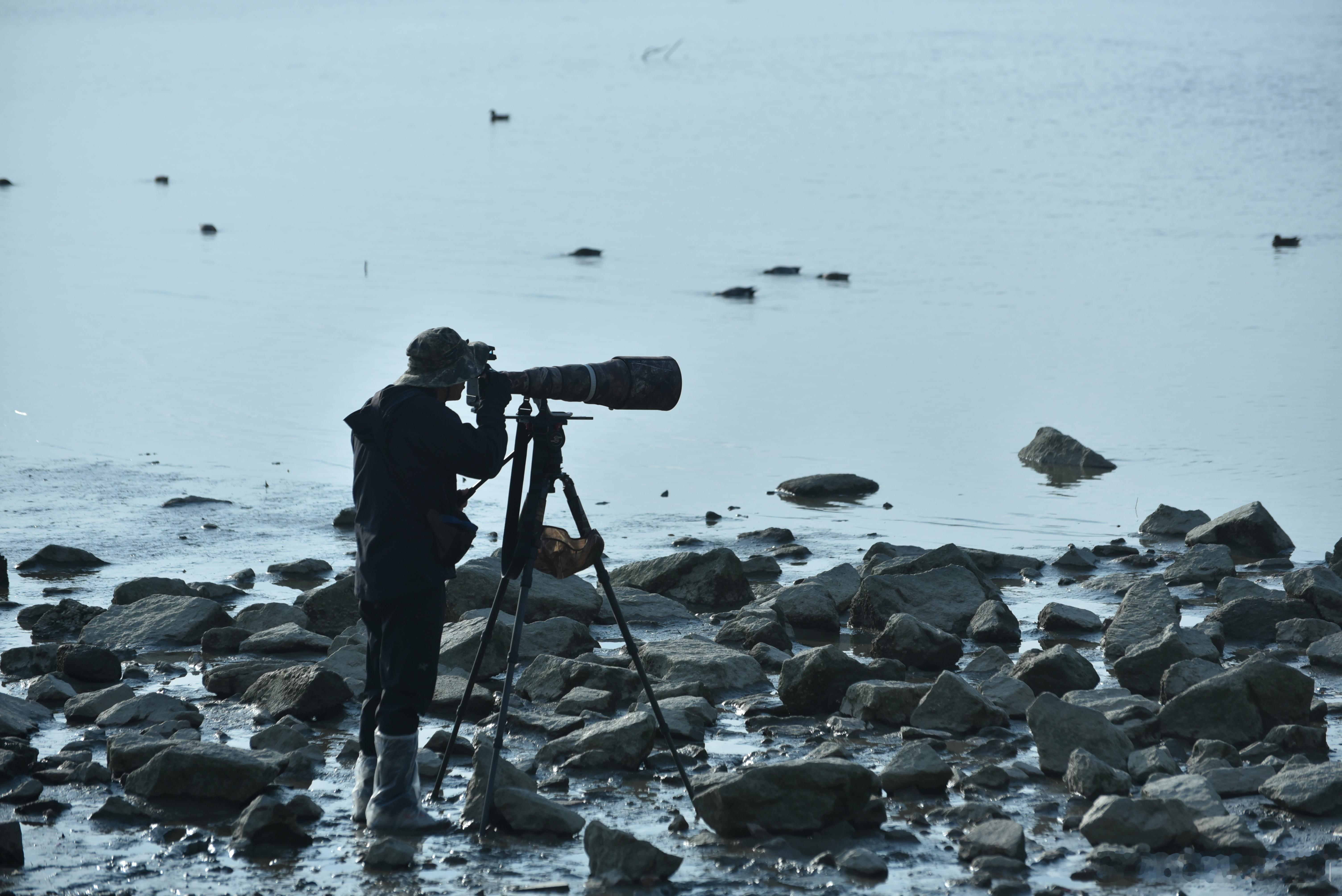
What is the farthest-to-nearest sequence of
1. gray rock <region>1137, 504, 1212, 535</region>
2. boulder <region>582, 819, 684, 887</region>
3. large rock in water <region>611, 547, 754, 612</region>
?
1. gray rock <region>1137, 504, 1212, 535</region>
2. large rock in water <region>611, 547, 754, 612</region>
3. boulder <region>582, 819, 684, 887</region>

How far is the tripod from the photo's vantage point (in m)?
6.37

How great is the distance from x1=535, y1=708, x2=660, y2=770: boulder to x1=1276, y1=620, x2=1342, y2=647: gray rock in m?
4.14

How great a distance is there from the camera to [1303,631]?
9125 millimetres

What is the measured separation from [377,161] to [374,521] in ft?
167

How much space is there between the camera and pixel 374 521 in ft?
20.3

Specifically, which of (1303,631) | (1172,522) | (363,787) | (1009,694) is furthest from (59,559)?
(1172,522)

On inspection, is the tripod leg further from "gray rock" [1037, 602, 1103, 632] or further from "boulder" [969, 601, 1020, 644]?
"gray rock" [1037, 602, 1103, 632]

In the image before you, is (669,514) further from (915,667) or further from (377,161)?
(377,161)

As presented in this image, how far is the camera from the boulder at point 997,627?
9.28m

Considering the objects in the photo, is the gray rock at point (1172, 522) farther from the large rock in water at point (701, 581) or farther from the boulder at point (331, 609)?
the boulder at point (331, 609)

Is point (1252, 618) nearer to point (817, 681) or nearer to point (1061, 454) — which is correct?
point (817, 681)

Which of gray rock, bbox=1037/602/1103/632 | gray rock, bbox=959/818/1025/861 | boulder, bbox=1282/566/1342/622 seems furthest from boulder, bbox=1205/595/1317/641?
gray rock, bbox=959/818/1025/861

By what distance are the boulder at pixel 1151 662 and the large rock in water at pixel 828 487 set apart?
5.54m

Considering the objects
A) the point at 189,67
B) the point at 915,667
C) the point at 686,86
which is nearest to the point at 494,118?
the point at 686,86
